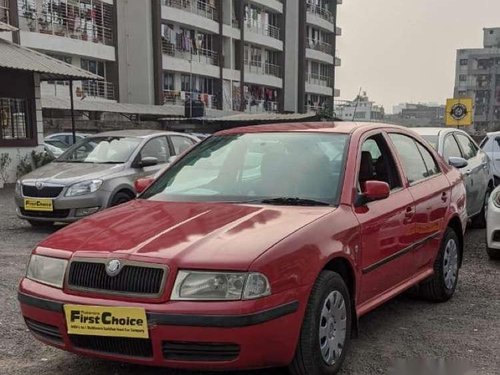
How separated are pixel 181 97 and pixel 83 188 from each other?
3209 cm

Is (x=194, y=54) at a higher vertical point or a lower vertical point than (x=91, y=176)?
higher

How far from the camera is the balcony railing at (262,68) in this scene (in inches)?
1895

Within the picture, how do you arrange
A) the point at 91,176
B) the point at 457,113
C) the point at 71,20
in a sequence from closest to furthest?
the point at 91,176, the point at 457,113, the point at 71,20

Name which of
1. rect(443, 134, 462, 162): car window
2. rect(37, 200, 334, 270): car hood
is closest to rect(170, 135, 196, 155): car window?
rect(443, 134, 462, 162): car window

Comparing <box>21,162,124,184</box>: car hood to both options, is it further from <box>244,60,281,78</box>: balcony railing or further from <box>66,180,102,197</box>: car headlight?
<box>244,60,281,78</box>: balcony railing

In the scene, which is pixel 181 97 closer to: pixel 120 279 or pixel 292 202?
pixel 292 202

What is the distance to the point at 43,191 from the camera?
855 centimetres

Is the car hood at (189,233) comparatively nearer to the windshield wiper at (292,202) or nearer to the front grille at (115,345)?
the windshield wiper at (292,202)

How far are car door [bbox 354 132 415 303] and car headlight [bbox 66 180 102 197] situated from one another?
495 cm

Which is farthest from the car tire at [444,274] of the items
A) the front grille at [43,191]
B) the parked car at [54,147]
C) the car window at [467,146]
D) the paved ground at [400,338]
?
the parked car at [54,147]

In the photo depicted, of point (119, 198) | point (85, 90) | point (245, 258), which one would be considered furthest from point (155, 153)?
point (85, 90)

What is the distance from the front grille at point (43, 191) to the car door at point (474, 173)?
18.6ft

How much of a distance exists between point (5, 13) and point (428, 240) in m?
25.3

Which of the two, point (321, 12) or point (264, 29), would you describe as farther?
point (321, 12)
